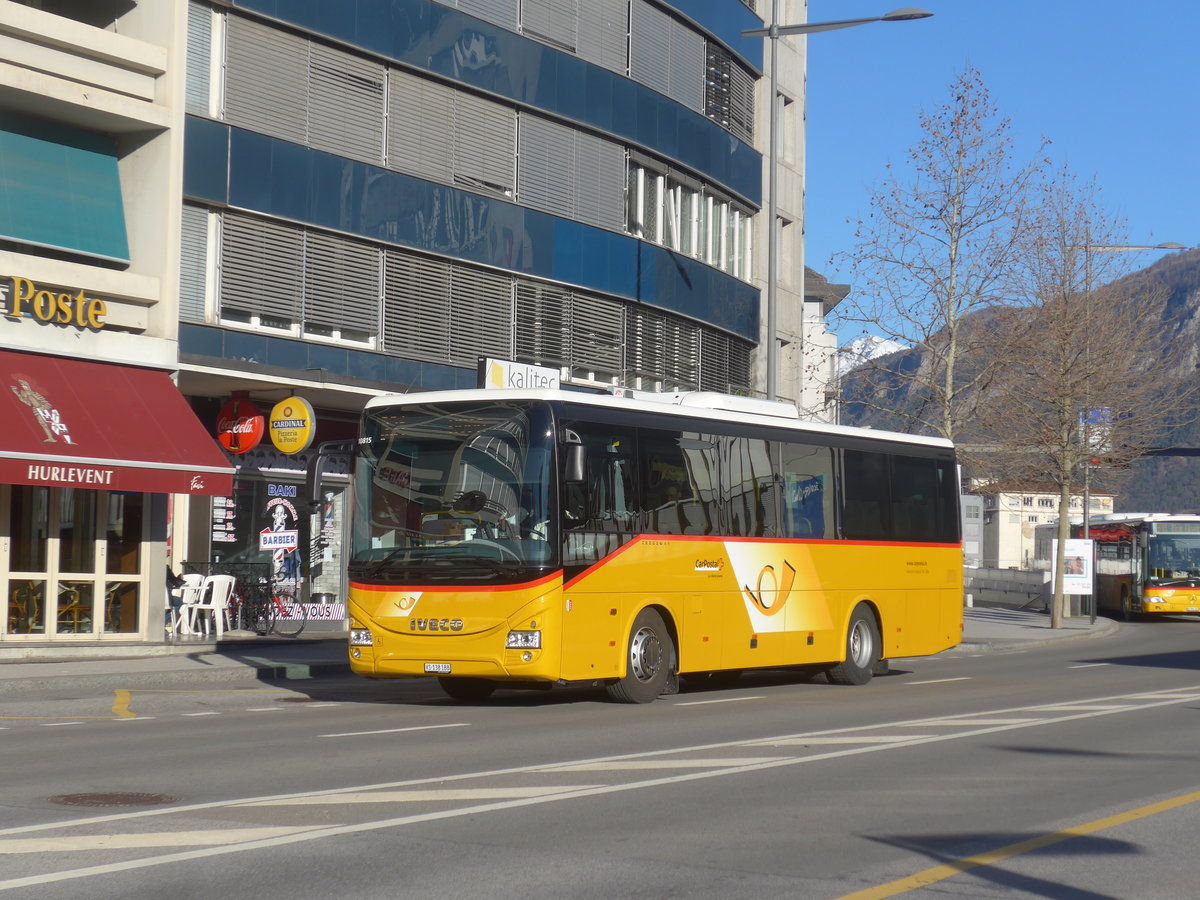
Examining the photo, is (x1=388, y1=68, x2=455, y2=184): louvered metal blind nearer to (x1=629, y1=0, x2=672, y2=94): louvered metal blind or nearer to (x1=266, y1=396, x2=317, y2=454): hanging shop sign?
(x1=266, y1=396, x2=317, y2=454): hanging shop sign

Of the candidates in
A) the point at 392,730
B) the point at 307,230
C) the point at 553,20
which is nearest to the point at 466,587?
the point at 392,730

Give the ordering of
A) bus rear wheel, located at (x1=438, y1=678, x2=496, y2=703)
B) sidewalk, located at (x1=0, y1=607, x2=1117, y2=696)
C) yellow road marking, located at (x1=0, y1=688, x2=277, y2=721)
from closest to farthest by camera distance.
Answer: yellow road marking, located at (x1=0, y1=688, x2=277, y2=721) < bus rear wheel, located at (x1=438, y1=678, x2=496, y2=703) < sidewalk, located at (x1=0, y1=607, x2=1117, y2=696)

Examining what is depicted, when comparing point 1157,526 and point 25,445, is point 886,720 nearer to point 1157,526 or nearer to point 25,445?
point 25,445

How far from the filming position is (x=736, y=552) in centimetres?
1800

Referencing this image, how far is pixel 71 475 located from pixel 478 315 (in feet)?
35.1

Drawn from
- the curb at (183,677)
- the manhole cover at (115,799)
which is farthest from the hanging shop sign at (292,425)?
the manhole cover at (115,799)

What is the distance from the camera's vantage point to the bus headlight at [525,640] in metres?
15.2

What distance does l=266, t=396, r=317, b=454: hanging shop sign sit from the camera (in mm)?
25141

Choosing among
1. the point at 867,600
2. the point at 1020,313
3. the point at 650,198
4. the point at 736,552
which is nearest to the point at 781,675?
the point at 867,600

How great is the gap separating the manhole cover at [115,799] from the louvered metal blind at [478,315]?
19840mm

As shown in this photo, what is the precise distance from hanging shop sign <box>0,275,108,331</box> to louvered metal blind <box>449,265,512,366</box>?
7897mm

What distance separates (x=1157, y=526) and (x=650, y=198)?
1905 cm

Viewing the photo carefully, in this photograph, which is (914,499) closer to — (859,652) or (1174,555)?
(859,652)

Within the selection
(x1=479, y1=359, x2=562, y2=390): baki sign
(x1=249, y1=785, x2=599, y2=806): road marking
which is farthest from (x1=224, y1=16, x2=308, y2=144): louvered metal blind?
(x1=249, y1=785, x2=599, y2=806): road marking
